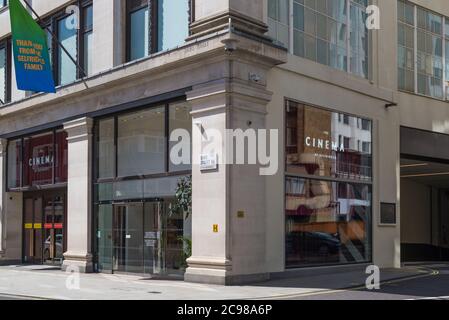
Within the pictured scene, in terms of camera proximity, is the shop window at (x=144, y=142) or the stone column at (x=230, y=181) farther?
the shop window at (x=144, y=142)

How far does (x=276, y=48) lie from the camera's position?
17.6m

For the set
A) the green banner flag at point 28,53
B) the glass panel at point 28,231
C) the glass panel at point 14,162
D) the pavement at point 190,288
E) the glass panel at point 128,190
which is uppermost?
the green banner flag at point 28,53

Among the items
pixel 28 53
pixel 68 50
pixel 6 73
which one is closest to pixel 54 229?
pixel 68 50

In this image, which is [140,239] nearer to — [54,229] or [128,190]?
[128,190]

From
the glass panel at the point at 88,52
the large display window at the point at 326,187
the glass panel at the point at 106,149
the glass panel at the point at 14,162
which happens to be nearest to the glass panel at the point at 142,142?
the glass panel at the point at 106,149

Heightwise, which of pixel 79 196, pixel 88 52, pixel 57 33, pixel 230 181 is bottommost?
pixel 79 196

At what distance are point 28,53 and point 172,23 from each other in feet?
17.7

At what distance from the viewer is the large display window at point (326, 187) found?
736 inches

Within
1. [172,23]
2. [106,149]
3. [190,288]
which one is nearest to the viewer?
[190,288]

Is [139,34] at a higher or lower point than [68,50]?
lower

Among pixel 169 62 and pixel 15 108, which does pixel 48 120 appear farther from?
pixel 169 62

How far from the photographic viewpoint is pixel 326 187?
20.0 m

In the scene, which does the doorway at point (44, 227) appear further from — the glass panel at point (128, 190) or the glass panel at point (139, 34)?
the glass panel at point (139, 34)
